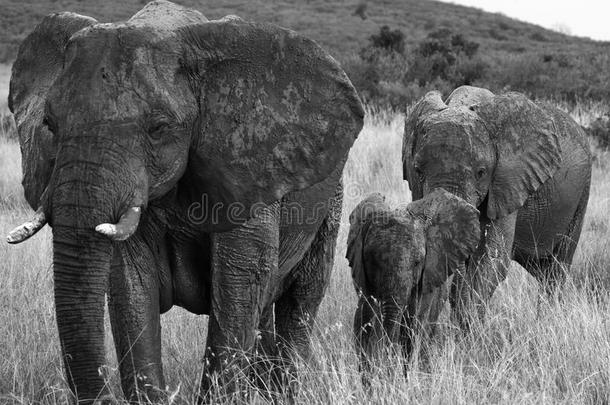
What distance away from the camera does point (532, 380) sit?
13.3 feet

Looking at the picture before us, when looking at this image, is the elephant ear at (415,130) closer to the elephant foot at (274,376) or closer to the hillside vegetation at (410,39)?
the elephant foot at (274,376)

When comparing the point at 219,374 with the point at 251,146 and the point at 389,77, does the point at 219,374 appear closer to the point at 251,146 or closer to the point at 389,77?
the point at 251,146

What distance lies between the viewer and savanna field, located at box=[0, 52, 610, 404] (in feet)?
12.1

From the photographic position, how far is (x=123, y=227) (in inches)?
106

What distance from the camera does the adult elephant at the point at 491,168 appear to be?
206 inches

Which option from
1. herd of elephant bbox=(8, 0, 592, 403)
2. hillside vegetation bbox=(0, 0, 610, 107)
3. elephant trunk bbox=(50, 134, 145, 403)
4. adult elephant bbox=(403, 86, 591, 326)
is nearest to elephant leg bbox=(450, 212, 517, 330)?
adult elephant bbox=(403, 86, 591, 326)

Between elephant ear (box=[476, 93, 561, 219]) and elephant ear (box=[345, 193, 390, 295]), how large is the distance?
1.24 m

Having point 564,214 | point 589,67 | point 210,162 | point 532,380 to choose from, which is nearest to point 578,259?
point 564,214

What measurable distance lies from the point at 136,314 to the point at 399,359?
1.12m

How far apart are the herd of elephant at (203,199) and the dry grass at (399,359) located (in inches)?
8.3

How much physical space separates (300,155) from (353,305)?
259cm

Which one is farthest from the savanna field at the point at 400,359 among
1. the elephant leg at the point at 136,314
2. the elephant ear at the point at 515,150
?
the elephant ear at the point at 515,150

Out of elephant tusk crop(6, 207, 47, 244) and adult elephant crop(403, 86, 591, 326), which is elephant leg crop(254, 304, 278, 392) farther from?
elephant tusk crop(6, 207, 47, 244)

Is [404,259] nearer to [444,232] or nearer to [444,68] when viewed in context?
[444,232]
